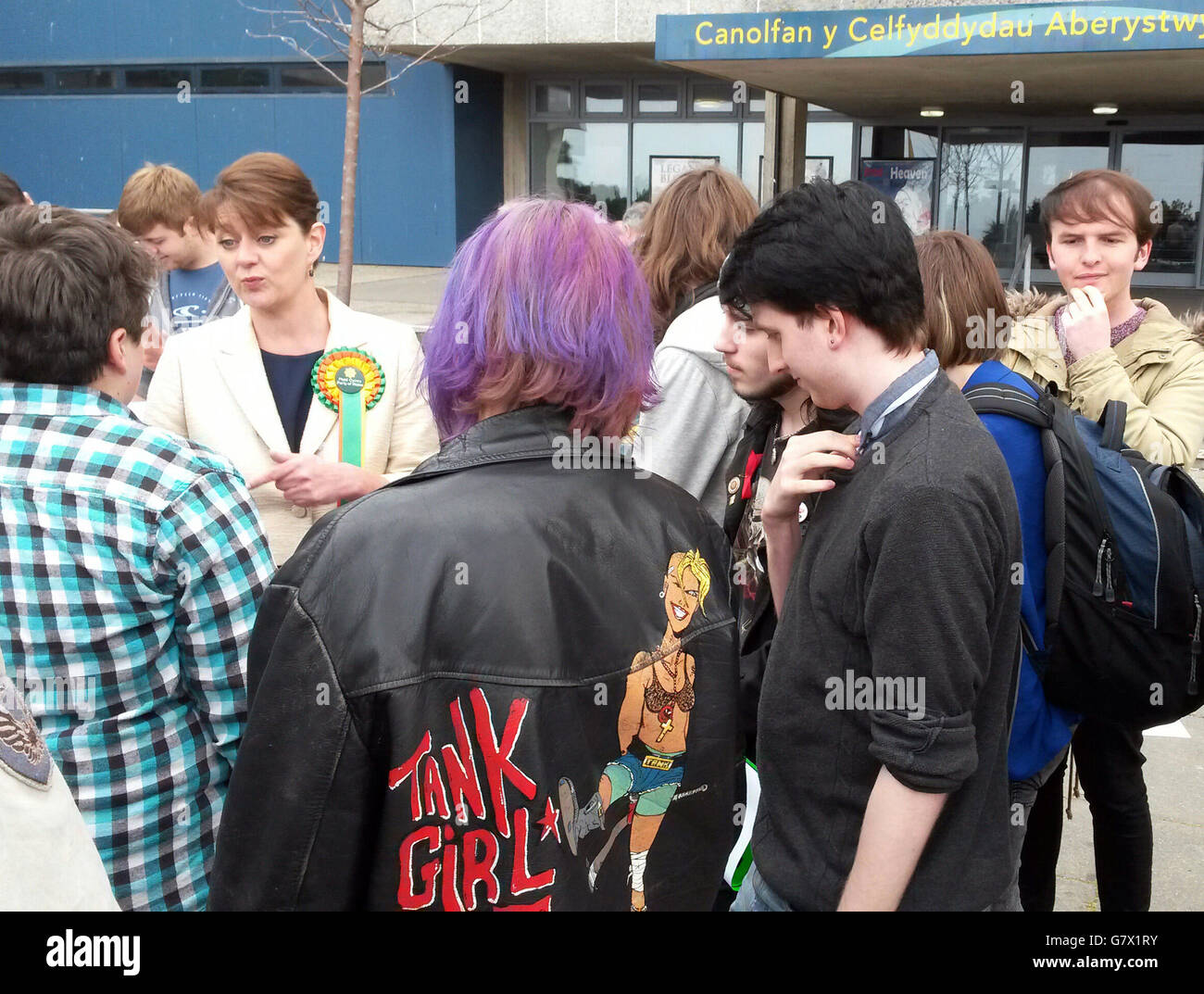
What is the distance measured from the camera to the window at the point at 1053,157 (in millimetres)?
18031

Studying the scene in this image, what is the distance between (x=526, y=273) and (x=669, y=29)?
1163 centimetres

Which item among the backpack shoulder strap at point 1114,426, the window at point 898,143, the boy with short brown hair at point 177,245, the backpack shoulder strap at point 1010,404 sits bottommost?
the backpack shoulder strap at point 1114,426

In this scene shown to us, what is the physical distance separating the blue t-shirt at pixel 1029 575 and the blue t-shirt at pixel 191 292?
3.47 metres

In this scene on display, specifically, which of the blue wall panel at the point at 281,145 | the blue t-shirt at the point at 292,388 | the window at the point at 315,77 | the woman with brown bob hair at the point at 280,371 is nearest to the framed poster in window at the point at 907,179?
the blue wall panel at the point at 281,145

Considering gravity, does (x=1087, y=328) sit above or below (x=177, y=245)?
below

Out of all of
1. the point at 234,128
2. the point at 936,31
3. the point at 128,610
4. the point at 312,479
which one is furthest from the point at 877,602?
the point at 234,128

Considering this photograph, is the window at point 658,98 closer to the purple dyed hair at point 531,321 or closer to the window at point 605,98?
the window at point 605,98

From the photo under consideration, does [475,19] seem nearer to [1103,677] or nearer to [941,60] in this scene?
[941,60]

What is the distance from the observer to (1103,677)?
2.31 m

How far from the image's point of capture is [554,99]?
21.2m

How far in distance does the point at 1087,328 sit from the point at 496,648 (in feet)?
6.70

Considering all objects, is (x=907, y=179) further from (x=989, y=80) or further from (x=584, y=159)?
(x=584, y=159)

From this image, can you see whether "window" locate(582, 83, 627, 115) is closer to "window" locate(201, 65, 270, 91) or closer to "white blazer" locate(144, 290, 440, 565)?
"window" locate(201, 65, 270, 91)
